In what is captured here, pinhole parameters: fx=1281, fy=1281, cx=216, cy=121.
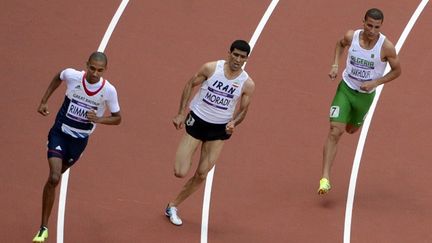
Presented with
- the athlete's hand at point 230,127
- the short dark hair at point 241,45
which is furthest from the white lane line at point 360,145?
the short dark hair at point 241,45

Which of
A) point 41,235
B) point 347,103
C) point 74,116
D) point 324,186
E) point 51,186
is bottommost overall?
point 41,235

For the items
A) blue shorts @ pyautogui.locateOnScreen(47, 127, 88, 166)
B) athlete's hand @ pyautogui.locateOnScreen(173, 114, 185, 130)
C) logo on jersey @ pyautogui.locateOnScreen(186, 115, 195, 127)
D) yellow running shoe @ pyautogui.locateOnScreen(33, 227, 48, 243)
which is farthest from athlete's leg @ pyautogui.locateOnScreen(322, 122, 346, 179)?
yellow running shoe @ pyautogui.locateOnScreen(33, 227, 48, 243)

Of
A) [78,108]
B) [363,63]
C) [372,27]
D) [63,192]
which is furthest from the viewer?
[63,192]

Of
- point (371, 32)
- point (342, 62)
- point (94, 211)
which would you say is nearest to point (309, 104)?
point (342, 62)

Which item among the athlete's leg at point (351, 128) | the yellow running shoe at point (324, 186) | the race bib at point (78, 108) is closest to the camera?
the race bib at point (78, 108)

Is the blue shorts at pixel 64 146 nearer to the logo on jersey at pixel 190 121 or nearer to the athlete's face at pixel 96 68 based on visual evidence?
the athlete's face at pixel 96 68

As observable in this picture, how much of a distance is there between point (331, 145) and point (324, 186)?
1.71 ft

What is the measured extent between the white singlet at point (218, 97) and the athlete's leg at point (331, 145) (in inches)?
56.2

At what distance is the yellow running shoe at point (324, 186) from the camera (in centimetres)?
1469

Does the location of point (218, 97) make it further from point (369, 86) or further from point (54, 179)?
point (54, 179)

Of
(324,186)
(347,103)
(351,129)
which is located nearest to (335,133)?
(347,103)

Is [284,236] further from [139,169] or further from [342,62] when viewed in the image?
[342,62]

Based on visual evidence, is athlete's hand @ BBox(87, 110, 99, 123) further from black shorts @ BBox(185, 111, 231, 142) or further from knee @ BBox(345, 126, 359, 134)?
knee @ BBox(345, 126, 359, 134)

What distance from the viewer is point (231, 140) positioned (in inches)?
627
